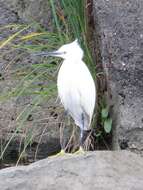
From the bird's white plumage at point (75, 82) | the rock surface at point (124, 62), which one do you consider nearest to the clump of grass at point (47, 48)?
the rock surface at point (124, 62)

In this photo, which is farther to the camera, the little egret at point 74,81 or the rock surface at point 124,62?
the rock surface at point 124,62

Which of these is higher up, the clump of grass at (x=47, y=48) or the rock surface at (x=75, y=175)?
the clump of grass at (x=47, y=48)

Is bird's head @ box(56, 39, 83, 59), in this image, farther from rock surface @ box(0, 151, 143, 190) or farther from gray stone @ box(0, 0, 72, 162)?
gray stone @ box(0, 0, 72, 162)

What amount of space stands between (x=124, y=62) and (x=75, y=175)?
858mm

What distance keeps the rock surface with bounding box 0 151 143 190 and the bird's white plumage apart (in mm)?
208

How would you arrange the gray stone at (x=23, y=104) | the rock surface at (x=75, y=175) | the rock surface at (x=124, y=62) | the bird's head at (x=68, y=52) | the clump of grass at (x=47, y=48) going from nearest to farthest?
the rock surface at (x=75, y=175) → the bird's head at (x=68, y=52) → the rock surface at (x=124, y=62) → the clump of grass at (x=47, y=48) → the gray stone at (x=23, y=104)

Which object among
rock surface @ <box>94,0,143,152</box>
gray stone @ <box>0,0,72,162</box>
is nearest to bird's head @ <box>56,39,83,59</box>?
rock surface @ <box>94,0,143,152</box>

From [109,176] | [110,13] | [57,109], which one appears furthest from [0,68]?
[109,176]

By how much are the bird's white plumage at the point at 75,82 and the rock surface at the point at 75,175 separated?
0.21m

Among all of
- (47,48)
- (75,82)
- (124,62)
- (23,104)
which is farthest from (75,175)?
(23,104)

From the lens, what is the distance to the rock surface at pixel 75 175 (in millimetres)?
2790

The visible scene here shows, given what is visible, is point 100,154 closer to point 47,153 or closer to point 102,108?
point 102,108

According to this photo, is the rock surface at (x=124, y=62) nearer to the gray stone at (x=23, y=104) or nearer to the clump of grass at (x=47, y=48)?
the clump of grass at (x=47, y=48)

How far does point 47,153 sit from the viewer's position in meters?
3.95
